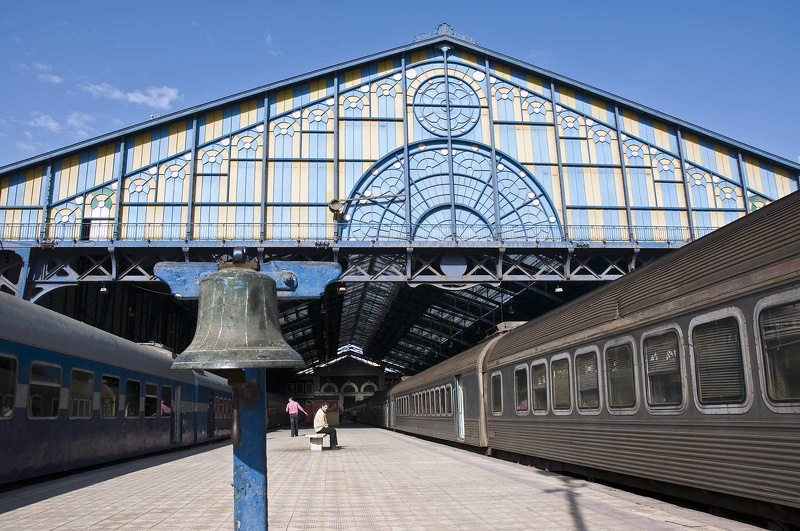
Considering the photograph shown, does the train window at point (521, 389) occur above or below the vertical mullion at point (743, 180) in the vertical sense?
below

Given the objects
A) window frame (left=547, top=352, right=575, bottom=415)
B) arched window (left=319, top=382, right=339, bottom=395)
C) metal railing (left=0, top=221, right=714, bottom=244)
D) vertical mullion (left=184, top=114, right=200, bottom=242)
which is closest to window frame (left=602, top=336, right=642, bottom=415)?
window frame (left=547, top=352, right=575, bottom=415)

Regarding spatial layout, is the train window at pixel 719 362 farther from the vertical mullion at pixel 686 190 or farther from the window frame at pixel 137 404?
the vertical mullion at pixel 686 190

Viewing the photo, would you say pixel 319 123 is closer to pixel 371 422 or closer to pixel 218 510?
pixel 218 510

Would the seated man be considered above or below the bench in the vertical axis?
above

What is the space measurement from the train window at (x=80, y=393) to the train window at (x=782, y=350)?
11226 mm

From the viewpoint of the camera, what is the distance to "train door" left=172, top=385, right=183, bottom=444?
1997 cm

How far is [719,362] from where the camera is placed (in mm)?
6867

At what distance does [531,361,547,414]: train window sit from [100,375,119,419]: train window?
870 centimetres

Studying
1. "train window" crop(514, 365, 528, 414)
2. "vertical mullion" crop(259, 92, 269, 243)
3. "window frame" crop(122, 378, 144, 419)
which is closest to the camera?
"train window" crop(514, 365, 528, 414)

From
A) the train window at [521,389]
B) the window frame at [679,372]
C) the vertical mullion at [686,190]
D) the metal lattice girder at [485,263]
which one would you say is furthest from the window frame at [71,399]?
the vertical mullion at [686,190]

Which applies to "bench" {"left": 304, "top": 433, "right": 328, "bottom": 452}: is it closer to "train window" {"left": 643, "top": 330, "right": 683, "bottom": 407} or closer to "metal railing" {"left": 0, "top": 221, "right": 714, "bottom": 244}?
"metal railing" {"left": 0, "top": 221, "right": 714, "bottom": 244}

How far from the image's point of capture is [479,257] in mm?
28766

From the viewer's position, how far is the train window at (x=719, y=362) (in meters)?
6.57

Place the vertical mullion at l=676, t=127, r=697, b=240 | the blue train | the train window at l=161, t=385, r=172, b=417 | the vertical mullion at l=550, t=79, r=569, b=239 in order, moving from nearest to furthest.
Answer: the blue train, the train window at l=161, t=385, r=172, b=417, the vertical mullion at l=550, t=79, r=569, b=239, the vertical mullion at l=676, t=127, r=697, b=240
